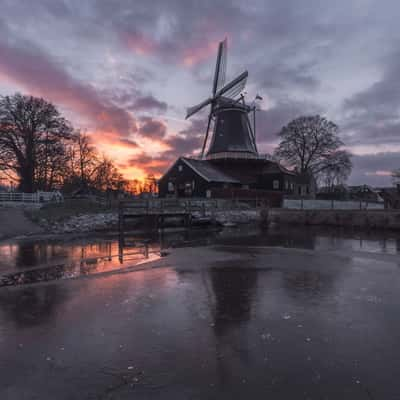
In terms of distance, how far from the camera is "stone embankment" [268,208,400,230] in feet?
81.0

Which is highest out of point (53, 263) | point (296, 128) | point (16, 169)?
point (296, 128)

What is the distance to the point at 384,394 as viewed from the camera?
3814mm

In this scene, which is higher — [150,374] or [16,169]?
[16,169]

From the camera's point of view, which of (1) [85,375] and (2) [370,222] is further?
(2) [370,222]

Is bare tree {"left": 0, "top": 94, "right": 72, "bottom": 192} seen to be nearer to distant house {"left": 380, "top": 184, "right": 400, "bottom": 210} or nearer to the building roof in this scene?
the building roof

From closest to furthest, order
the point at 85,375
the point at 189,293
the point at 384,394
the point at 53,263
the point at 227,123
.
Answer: the point at 384,394
the point at 85,375
the point at 189,293
the point at 53,263
the point at 227,123

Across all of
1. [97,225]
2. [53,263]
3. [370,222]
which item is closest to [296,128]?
[370,222]

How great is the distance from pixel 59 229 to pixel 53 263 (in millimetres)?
11296

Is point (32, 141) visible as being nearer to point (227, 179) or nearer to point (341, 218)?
point (227, 179)

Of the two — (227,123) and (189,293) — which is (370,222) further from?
(227,123)

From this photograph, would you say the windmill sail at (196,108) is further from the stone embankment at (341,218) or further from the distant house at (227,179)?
the stone embankment at (341,218)

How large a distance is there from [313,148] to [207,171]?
20.0 meters

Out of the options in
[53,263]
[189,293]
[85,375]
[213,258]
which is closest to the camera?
[85,375]

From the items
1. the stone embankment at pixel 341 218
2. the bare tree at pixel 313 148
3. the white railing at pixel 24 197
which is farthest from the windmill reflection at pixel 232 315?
the bare tree at pixel 313 148
